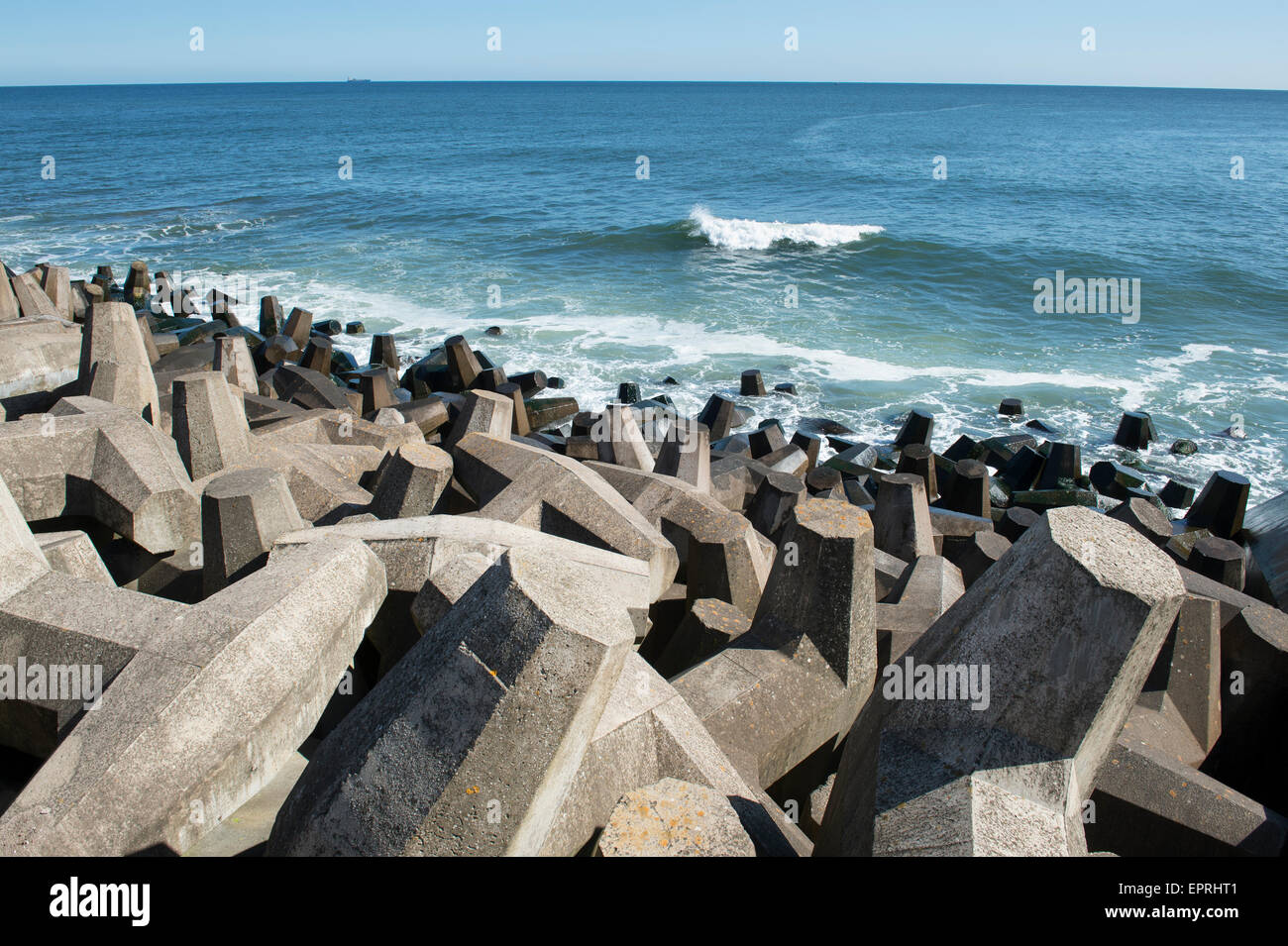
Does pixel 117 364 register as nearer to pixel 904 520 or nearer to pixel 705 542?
pixel 705 542

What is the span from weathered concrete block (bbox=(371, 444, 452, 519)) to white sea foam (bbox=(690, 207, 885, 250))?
20.8 m

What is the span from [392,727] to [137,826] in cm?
81

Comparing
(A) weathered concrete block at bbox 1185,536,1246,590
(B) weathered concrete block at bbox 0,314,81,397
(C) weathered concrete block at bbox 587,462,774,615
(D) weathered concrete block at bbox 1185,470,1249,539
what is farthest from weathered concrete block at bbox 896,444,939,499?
(B) weathered concrete block at bbox 0,314,81,397

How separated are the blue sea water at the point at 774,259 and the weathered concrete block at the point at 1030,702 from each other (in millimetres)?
9361

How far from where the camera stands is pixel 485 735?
1.73m

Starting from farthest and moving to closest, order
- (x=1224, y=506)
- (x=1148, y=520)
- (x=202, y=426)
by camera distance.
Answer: (x=1224, y=506) → (x=1148, y=520) → (x=202, y=426)

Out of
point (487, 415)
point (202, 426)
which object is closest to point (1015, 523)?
point (487, 415)

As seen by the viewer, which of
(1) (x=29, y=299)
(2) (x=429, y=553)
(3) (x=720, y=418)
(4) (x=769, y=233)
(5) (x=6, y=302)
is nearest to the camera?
(2) (x=429, y=553)

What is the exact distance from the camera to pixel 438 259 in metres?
21.0

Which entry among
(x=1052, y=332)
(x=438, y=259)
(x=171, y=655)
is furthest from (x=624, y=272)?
(x=171, y=655)

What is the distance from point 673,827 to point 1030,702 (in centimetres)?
92

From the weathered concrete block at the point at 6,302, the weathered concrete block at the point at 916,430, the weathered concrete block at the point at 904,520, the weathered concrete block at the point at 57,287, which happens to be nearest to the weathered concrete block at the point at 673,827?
the weathered concrete block at the point at 904,520

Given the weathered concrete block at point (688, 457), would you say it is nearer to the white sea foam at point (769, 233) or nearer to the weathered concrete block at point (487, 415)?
the weathered concrete block at point (487, 415)
